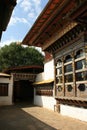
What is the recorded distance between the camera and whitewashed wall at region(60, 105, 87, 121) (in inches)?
435

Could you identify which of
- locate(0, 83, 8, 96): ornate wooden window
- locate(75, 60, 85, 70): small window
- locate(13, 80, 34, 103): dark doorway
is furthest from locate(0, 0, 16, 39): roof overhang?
locate(13, 80, 34, 103): dark doorway

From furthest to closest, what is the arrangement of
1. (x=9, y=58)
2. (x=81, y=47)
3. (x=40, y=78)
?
(x=9, y=58), (x=40, y=78), (x=81, y=47)

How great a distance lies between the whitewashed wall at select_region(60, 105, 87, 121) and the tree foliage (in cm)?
3105

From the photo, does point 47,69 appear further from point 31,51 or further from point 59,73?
point 31,51

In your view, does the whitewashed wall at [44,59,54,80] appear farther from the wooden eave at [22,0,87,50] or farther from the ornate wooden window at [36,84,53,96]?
the wooden eave at [22,0,87,50]

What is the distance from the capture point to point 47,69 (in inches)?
753

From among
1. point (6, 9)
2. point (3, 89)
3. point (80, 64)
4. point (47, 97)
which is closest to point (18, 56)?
point (3, 89)

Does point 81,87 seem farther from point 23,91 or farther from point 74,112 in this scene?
point 23,91

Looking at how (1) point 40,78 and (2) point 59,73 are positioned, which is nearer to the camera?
(2) point 59,73

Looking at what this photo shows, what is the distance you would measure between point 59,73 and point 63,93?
167 centimetres

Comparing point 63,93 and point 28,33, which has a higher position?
point 28,33

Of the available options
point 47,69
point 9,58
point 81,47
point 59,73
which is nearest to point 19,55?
point 9,58

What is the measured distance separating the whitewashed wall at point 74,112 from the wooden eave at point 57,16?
4624 millimetres

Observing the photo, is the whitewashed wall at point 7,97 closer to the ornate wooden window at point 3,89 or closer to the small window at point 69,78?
the ornate wooden window at point 3,89
